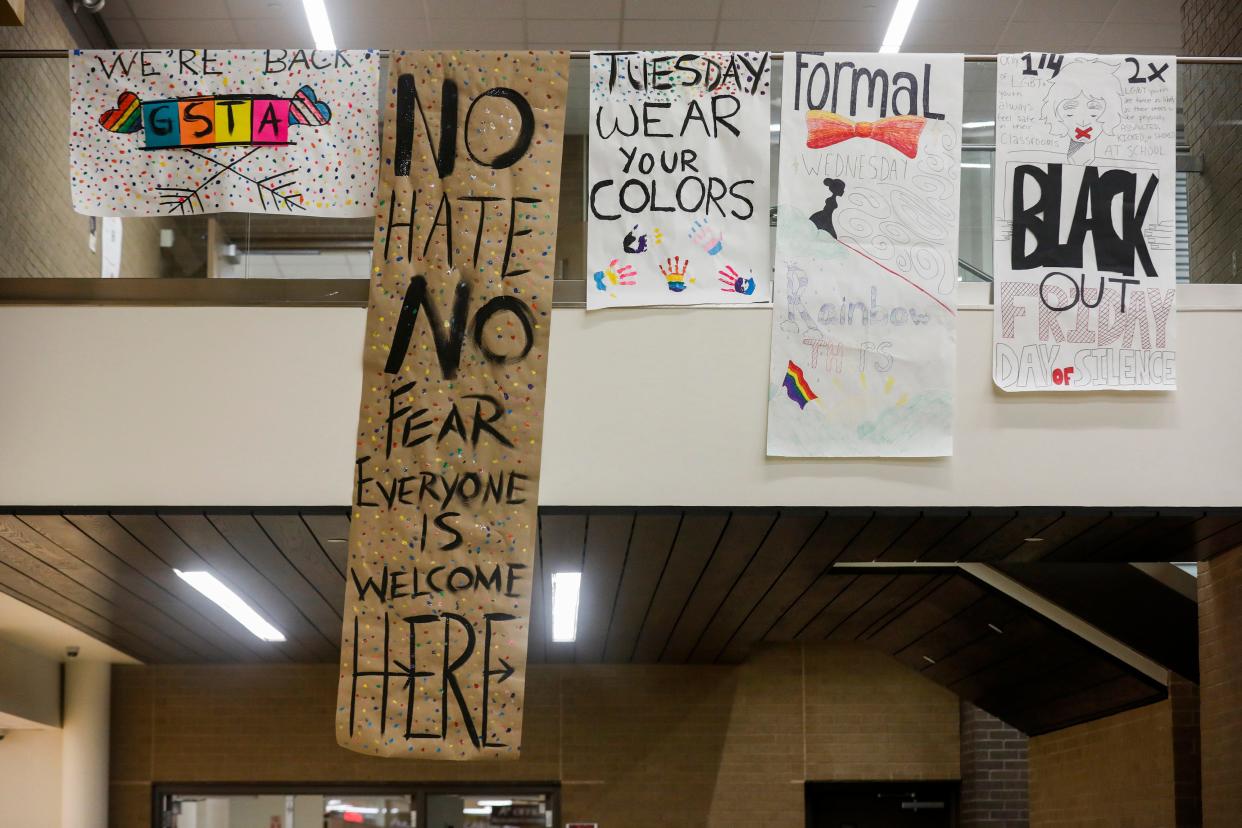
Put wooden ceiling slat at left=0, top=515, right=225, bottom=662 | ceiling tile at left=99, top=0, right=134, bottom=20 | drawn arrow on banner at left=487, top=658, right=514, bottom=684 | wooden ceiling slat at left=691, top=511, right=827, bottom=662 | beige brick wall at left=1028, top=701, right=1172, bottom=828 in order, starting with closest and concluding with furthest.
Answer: drawn arrow on banner at left=487, top=658, right=514, bottom=684 → wooden ceiling slat at left=691, top=511, right=827, bottom=662 → wooden ceiling slat at left=0, top=515, right=225, bottom=662 → beige brick wall at left=1028, top=701, right=1172, bottom=828 → ceiling tile at left=99, top=0, right=134, bottom=20

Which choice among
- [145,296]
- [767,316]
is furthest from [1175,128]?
[145,296]

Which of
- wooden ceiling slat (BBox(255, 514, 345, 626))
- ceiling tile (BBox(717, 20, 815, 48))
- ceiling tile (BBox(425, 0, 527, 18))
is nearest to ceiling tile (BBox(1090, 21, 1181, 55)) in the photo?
ceiling tile (BBox(717, 20, 815, 48))

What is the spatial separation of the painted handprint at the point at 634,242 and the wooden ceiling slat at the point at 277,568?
173 cm

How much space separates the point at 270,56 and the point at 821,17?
4780 mm

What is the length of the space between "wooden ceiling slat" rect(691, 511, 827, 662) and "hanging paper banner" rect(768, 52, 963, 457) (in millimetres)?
300

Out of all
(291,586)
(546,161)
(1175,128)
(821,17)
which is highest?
(821,17)

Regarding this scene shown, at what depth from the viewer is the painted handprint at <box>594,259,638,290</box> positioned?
221 inches

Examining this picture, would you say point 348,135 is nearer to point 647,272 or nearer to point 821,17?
point 647,272

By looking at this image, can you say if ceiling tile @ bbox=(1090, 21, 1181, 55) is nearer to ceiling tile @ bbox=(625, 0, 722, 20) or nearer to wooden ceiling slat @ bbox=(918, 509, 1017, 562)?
ceiling tile @ bbox=(625, 0, 722, 20)

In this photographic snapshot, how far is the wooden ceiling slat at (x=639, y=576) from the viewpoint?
19.1 feet

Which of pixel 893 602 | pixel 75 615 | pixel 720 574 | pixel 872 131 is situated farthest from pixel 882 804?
pixel 872 131

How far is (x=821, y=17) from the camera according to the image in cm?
948

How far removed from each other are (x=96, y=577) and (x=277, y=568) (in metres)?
0.92

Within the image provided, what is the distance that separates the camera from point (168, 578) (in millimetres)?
7172
